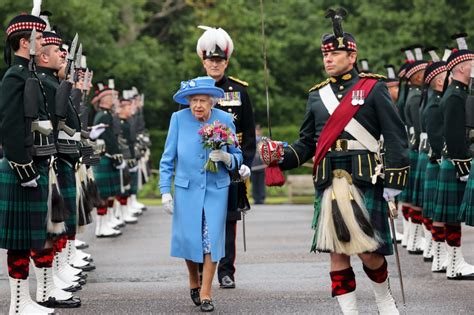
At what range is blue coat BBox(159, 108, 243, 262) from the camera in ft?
30.8

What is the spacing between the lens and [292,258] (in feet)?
43.7

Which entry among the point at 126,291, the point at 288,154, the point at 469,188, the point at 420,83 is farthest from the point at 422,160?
the point at 288,154

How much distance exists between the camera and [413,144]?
539 inches

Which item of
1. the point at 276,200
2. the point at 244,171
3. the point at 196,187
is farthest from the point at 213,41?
the point at 276,200

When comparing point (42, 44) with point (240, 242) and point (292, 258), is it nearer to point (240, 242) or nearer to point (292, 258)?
point (292, 258)

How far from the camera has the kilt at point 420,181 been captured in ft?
42.5

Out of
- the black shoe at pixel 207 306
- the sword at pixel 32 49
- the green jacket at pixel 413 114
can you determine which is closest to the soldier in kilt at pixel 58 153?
the sword at pixel 32 49

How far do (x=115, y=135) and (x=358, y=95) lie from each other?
917 centimetres

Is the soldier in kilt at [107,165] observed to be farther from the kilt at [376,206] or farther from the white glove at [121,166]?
the kilt at [376,206]

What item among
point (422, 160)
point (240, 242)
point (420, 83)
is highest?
point (420, 83)

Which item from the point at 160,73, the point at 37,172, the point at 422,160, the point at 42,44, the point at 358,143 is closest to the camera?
the point at 358,143

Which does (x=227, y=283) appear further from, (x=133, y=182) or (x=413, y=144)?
(x=133, y=182)

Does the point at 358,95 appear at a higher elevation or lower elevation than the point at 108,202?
higher

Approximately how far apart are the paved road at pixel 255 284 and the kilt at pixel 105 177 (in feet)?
2.72
